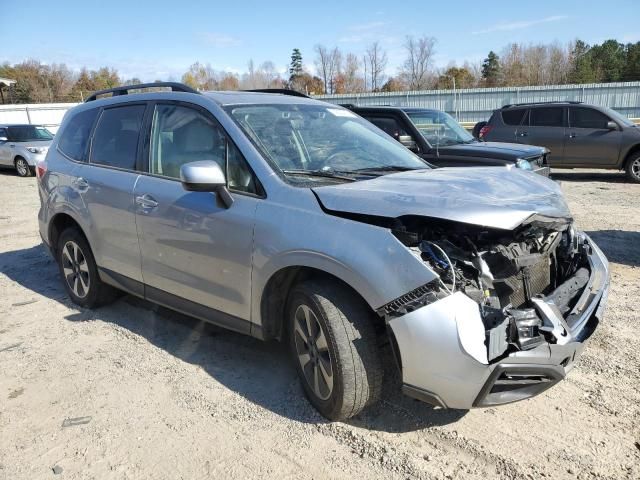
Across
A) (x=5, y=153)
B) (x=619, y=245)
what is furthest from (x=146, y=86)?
(x=5, y=153)

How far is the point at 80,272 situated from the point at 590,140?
1178 centimetres

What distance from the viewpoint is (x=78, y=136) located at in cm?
486

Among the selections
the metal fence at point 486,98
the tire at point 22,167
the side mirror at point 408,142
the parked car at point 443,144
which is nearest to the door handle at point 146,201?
the parked car at point 443,144

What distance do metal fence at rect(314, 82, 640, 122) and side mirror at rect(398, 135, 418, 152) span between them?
65.4ft

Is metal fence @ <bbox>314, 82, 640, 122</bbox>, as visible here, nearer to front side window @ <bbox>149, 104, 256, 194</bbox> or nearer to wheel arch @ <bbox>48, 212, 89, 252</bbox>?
wheel arch @ <bbox>48, 212, 89, 252</bbox>

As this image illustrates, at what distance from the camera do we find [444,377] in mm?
2471

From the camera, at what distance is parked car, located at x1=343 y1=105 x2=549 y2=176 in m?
7.63

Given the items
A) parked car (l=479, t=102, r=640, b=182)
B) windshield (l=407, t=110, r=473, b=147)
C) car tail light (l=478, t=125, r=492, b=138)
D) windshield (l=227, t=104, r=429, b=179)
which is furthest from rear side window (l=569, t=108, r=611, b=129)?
windshield (l=227, t=104, r=429, b=179)

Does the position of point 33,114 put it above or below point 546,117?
above

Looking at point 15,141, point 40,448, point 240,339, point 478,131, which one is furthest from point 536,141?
point 15,141

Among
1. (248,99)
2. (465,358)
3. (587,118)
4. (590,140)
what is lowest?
(465,358)

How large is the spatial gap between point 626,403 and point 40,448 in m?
3.36

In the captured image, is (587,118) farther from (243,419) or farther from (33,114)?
(33,114)

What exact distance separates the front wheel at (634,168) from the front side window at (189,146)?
A: 11.6 m
